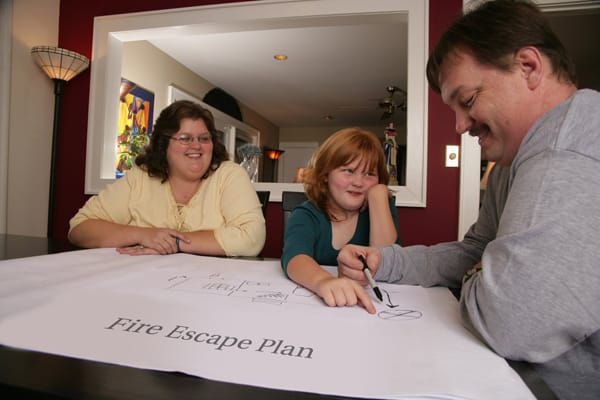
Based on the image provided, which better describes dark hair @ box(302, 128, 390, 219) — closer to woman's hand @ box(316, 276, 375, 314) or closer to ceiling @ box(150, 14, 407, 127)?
woman's hand @ box(316, 276, 375, 314)

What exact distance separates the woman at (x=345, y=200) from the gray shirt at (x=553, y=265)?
1.92 feet

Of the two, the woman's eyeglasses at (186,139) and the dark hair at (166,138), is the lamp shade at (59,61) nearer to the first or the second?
the dark hair at (166,138)

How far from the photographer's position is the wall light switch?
194 cm

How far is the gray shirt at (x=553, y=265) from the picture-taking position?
0.38m

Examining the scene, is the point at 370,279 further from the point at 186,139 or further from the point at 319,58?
the point at 319,58

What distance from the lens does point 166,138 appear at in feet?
4.65

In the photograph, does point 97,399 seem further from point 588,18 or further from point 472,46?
point 588,18

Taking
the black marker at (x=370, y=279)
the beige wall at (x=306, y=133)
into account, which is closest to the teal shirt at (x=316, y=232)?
the black marker at (x=370, y=279)

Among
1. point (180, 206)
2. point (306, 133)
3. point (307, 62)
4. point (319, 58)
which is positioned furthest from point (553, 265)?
point (306, 133)

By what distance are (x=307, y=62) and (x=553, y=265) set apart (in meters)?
3.92

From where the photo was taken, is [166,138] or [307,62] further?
[307,62]

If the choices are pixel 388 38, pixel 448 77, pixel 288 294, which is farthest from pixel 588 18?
pixel 288 294

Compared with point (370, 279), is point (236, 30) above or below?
above

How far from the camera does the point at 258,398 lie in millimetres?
277
